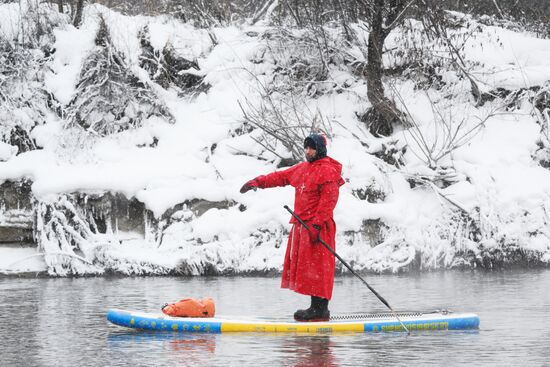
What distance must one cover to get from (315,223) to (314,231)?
8 centimetres

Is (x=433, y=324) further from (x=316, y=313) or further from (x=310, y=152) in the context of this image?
(x=310, y=152)

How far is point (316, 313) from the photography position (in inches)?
394

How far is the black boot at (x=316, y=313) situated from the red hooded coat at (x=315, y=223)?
0.11m

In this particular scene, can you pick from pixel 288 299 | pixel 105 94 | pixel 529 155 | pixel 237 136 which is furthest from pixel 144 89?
pixel 288 299

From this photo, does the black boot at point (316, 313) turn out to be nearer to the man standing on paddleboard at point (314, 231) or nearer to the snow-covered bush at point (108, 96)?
the man standing on paddleboard at point (314, 231)

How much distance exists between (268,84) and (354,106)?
6.51ft

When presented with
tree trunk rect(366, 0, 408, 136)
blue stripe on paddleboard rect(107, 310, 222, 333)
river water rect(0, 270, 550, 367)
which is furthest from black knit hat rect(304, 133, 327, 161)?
tree trunk rect(366, 0, 408, 136)

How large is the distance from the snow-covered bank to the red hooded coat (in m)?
6.51

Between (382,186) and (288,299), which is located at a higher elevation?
(382,186)

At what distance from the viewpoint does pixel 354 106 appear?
830 inches

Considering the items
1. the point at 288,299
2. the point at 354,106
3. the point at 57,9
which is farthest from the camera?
the point at 57,9

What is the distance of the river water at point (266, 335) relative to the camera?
A: 7.92 metres

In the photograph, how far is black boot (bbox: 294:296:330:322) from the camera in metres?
9.99

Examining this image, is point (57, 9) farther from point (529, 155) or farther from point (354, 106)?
point (529, 155)
